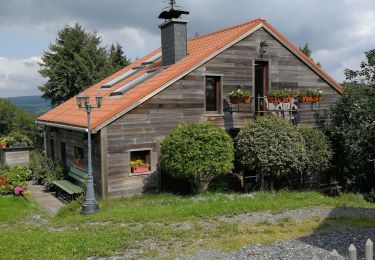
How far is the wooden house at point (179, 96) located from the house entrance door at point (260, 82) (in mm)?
44

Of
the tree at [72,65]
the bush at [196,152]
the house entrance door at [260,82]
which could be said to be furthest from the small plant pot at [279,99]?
the tree at [72,65]

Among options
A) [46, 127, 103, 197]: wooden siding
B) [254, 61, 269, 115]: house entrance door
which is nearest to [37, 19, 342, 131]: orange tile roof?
[46, 127, 103, 197]: wooden siding

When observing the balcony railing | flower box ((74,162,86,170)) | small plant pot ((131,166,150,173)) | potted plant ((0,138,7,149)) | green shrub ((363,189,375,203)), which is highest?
the balcony railing

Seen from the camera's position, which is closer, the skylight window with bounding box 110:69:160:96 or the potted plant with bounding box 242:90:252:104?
the potted plant with bounding box 242:90:252:104

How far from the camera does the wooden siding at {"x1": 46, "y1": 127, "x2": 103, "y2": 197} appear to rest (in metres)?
14.6

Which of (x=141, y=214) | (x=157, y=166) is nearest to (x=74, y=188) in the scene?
(x=157, y=166)

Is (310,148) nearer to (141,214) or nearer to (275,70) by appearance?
(275,70)

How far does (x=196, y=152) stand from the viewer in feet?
45.9

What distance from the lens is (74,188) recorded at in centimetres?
1555

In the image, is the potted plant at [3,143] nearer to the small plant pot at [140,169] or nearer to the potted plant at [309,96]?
the small plant pot at [140,169]

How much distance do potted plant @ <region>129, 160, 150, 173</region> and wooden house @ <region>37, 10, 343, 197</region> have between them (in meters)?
0.04

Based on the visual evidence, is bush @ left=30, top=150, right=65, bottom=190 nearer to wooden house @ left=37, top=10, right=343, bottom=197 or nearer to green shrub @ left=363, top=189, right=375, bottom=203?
wooden house @ left=37, top=10, right=343, bottom=197

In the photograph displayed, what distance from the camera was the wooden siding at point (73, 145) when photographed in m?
14.6

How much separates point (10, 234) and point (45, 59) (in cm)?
3480
